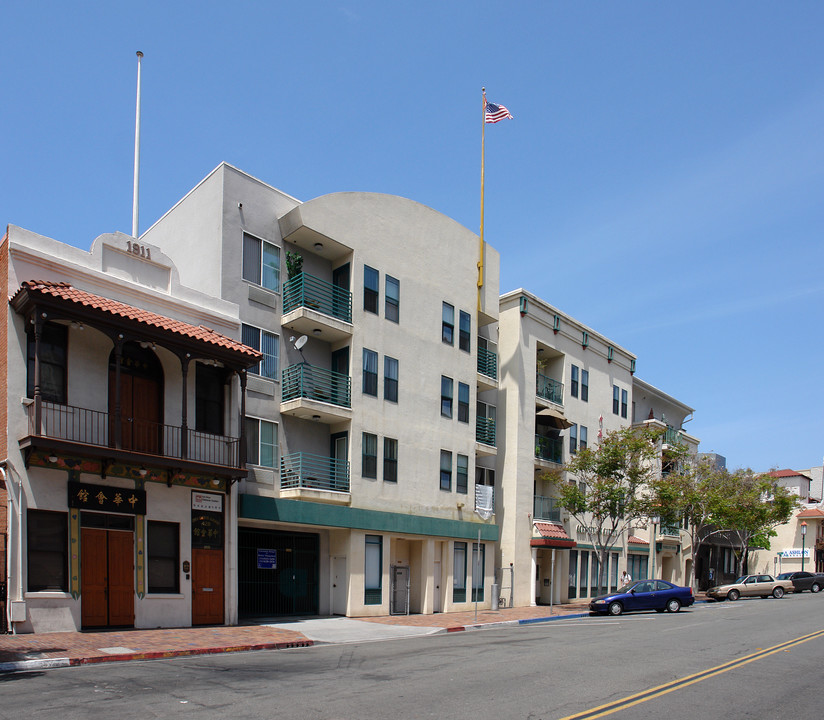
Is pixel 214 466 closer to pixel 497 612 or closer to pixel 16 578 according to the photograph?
pixel 16 578

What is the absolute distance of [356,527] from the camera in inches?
1048

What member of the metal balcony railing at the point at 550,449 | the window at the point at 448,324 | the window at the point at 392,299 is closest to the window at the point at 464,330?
the window at the point at 448,324

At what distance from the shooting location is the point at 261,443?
25.0 meters

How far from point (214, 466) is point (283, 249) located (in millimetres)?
9055

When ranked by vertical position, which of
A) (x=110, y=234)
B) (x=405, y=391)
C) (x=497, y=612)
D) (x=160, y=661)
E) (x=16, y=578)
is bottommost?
(x=497, y=612)

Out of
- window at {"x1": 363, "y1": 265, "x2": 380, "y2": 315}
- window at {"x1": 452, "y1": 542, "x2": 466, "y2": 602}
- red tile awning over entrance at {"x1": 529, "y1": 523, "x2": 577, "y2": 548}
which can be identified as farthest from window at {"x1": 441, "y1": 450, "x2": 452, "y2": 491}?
red tile awning over entrance at {"x1": 529, "y1": 523, "x2": 577, "y2": 548}

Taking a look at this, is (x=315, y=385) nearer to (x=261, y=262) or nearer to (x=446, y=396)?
(x=261, y=262)

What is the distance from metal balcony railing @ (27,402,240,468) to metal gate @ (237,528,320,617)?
12.8 feet

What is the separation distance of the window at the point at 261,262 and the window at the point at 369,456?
6381mm

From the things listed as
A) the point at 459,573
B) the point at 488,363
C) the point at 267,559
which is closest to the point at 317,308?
the point at 267,559

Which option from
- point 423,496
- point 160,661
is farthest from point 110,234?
point 423,496

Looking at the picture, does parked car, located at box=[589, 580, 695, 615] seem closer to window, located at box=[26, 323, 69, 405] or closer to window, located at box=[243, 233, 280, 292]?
window, located at box=[243, 233, 280, 292]

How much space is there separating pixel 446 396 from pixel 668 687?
2076 centimetres

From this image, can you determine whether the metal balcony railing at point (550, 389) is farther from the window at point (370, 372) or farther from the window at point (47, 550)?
the window at point (47, 550)
